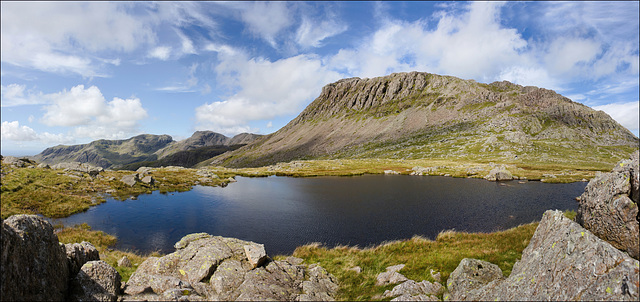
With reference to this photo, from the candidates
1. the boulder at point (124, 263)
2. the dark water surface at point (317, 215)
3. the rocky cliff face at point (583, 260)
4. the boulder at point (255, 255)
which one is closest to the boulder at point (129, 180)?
the dark water surface at point (317, 215)

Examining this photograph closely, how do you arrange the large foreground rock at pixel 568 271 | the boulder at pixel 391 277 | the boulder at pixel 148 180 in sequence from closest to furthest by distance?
1. the large foreground rock at pixel 568 271
2. the boulder at pixel 391 277
3. the boulder at pixel 148 180

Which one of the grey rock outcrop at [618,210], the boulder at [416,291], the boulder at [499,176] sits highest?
the grey rock outcrop at [618,210]

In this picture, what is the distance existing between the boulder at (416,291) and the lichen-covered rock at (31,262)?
685 inches

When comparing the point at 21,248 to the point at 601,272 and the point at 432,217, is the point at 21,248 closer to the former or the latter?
the point at 601,272

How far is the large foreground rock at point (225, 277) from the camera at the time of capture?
15.7 metres

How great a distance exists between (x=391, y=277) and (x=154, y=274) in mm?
17318

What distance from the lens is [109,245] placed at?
31.0m

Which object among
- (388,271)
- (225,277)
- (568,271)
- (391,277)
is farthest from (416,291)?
(225,277)

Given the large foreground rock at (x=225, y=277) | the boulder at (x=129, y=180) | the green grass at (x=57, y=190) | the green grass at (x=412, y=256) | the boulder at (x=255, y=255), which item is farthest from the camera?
the boulder at (x=129, y=180)

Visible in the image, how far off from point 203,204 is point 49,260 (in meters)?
42.9

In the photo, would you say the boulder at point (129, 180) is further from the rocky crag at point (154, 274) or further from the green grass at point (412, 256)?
the green grass at point (412, 256)

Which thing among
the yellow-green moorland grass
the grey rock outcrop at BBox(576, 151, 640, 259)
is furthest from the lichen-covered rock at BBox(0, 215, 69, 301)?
the grey rock outcrop at BBox(576, 151, 640, 259)

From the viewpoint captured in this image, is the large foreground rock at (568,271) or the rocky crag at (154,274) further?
the rocky crag at (154,274)

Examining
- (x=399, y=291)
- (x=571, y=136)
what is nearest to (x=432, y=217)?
(x=399, y=291)
